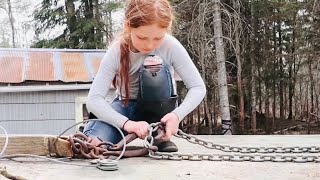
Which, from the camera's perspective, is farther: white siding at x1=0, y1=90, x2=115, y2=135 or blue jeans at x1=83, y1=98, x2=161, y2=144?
white siding at x1=0, y1=90, x2=115, y2=135

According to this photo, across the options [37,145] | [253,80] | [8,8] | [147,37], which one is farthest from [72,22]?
[37,145]

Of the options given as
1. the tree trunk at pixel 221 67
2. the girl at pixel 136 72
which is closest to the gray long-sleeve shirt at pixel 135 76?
the girl at pixel 136 72

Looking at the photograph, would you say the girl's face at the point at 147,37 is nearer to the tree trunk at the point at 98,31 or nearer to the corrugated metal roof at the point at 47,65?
the corrugated metal roof at the point at 47,65

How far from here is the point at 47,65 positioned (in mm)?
7449

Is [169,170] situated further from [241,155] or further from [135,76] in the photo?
[135,76]

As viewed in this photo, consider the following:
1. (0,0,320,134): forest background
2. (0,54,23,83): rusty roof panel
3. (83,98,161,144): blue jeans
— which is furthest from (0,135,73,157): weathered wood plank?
(0,0,320,134): forest background

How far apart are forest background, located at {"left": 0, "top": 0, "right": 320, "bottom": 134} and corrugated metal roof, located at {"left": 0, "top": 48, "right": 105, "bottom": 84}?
3408mm

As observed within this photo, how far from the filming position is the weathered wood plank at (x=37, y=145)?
4.68 ft

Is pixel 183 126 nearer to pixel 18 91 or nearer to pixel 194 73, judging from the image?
pixel 18 91

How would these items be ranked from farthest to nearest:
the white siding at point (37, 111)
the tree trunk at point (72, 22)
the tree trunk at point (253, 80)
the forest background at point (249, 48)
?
the tree trunk at point (72, 22) → the tree trunk at point (253, 80) → the forest background at point (249, 48) → the white siding at point (37, 111)

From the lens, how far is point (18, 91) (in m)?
7.35

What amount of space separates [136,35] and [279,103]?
14.2 metres

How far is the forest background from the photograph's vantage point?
37.9 ft

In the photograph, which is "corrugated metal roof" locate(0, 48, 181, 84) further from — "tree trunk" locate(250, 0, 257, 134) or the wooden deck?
the wooden deck
